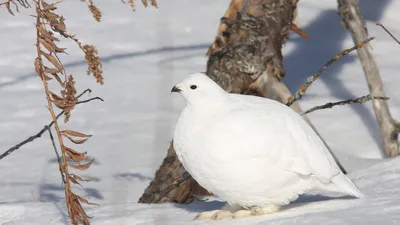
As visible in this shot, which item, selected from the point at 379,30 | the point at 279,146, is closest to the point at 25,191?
the point at 279,146

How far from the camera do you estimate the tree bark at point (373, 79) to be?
18.7 ft

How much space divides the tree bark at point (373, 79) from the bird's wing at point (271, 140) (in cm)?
239

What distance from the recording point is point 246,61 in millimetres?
5148

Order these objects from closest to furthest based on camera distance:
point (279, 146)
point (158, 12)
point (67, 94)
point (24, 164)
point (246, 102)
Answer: point (67, 94), point (279, 146), point (246, 102), point (24, 164), point (158, 12)

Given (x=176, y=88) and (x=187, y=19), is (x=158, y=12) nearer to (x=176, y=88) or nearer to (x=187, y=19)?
(x=187, y=19)

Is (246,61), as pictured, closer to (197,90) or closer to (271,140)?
(197,90)

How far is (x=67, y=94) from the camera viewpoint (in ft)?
9.89

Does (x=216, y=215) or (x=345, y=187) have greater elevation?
(x=345, y=187)

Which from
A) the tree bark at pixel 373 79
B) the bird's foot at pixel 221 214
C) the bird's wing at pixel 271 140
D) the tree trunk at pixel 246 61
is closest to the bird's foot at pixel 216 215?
the bird's foot at pixel 221 214

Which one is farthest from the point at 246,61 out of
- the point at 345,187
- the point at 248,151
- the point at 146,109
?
the point at 248,151

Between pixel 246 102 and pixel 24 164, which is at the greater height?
pixel 246 102

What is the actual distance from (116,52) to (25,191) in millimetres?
2554

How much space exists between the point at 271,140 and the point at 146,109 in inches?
122

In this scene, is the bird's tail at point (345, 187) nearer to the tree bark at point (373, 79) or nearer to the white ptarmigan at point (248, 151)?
the white ptarmigan at point (248, 151)
